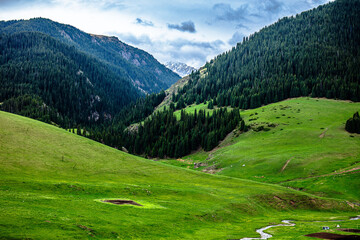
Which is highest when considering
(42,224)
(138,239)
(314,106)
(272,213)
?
(314,106)

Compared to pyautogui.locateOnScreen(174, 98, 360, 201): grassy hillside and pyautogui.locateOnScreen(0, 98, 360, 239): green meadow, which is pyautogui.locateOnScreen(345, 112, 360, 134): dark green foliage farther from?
pyautogui.locateOnScreen(0, 98, 360, 239): green meadow

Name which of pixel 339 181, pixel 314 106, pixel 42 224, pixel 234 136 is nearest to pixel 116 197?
pixel 42 224

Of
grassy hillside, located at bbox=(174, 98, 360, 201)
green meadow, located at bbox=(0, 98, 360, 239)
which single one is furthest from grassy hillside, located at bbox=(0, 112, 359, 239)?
grassy hillside, located at bbox=(174, 98, 360, 201)

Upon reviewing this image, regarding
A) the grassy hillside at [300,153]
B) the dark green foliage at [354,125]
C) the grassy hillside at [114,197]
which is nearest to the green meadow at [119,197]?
the grassy hillside at [114,197]

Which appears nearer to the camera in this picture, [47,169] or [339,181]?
[47,169]

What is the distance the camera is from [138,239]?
3056 centimetres

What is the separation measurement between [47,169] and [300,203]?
58.8m

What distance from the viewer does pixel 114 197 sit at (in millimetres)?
47094

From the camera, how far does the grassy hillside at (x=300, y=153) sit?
9188cm

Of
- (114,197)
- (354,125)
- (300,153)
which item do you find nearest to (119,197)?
(114,197)

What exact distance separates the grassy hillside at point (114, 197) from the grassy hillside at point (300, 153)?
79.6 feet

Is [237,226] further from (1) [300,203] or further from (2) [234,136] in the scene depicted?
(2) [234,136]

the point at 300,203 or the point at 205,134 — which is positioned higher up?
the point at 205,134

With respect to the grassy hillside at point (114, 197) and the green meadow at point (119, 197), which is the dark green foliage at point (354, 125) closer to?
the green meadow at point (119, 197)
